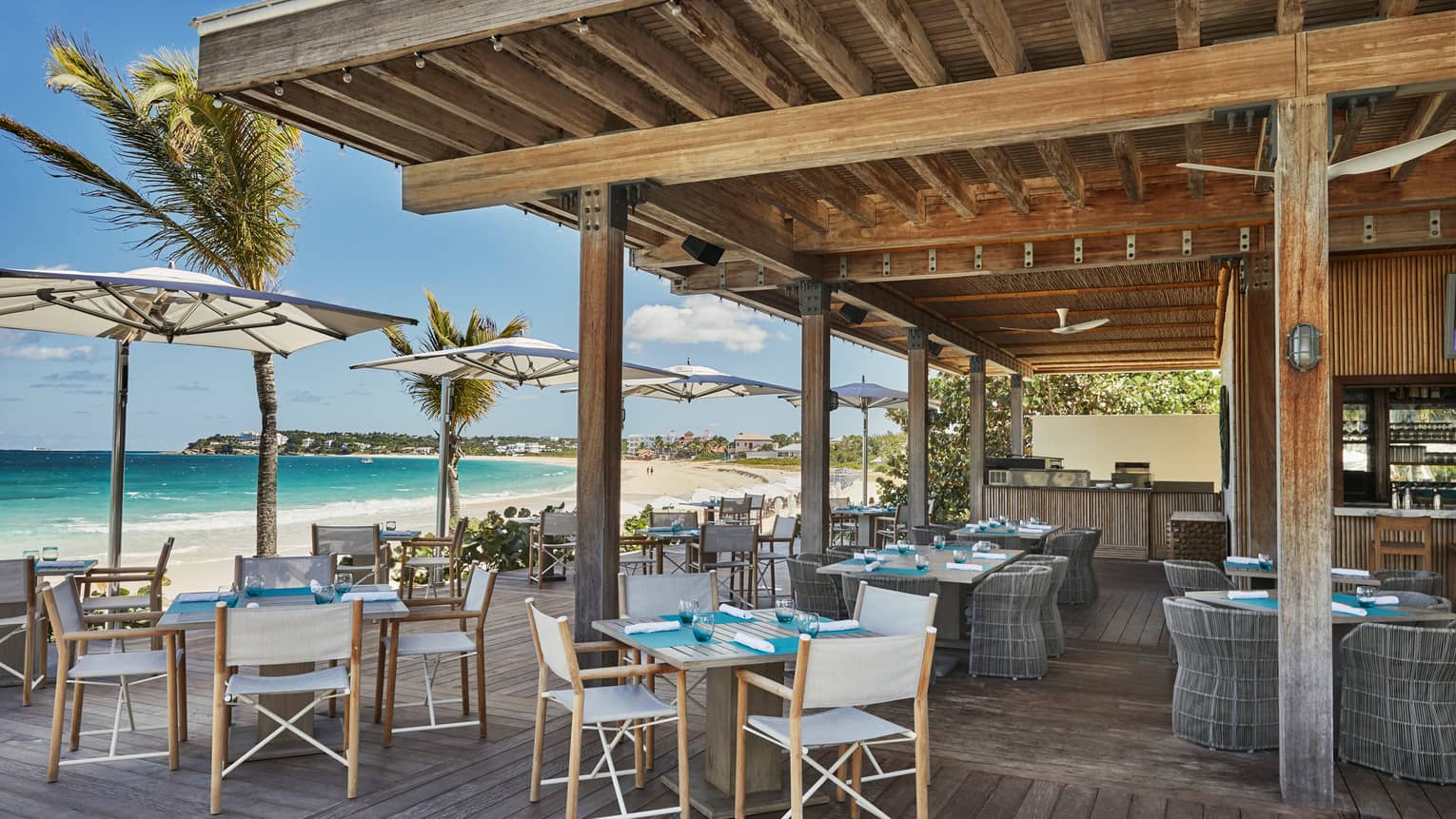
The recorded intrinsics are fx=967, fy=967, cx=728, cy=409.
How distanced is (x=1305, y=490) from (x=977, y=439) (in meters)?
11.0

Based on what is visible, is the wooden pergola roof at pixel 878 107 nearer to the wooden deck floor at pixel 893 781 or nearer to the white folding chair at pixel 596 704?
the white folding chair at pixel 596 704

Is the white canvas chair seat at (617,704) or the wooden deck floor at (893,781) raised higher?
the white canvas chair seat at (617,704)

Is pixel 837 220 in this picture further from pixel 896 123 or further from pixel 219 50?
pixel 219 50

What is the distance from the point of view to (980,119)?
15.6 ft

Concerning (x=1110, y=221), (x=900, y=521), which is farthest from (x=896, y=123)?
(x=900, y=521)

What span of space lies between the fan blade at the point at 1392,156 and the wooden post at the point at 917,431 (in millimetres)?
6975

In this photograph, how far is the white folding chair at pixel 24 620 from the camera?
17.7 feet

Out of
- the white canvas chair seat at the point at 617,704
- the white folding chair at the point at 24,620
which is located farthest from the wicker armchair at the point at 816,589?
the white folding chair at the point at 24,620

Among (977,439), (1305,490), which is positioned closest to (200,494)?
(977,439)

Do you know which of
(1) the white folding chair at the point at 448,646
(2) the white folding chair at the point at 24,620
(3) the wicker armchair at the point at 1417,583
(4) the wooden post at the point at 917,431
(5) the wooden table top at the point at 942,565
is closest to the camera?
(1) the white folding chair at the point at 448,646

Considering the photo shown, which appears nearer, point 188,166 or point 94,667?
point 94,667

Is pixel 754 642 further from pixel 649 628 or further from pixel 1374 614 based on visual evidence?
pixel 1374 614

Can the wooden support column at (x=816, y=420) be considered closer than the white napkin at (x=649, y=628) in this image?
No

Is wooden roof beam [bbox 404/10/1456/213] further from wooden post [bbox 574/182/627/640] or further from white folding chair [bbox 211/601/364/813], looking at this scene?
white folding chair [bbox 211/601/364/813]
